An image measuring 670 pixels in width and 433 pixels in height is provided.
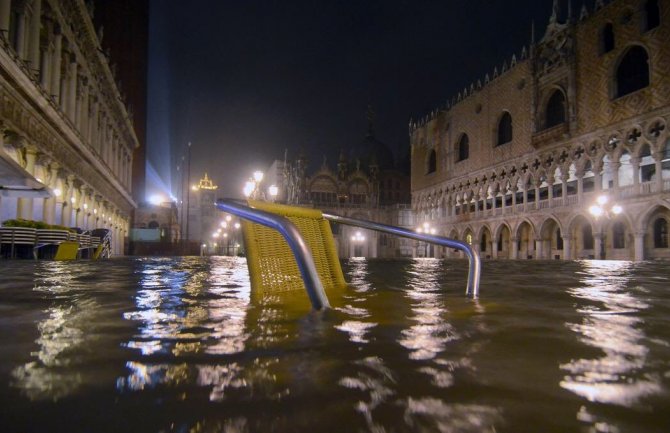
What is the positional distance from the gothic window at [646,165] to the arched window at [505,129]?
10.8 m

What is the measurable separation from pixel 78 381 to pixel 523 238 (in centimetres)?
3784

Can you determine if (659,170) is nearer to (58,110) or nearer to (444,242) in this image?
(444,242)

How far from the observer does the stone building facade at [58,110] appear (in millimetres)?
13680

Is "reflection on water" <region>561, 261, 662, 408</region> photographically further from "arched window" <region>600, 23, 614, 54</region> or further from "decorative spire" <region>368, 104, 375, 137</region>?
"decorative spire" <region>368, 104, 375, 137</region>

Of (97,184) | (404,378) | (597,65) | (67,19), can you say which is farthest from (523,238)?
(404,378)

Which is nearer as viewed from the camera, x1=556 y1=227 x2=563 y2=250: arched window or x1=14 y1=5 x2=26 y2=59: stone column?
x1=14 y1=5 x2=26 y2=59: stone column

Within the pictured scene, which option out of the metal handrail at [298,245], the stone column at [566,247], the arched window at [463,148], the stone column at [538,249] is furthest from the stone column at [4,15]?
the arched window at [463,148]

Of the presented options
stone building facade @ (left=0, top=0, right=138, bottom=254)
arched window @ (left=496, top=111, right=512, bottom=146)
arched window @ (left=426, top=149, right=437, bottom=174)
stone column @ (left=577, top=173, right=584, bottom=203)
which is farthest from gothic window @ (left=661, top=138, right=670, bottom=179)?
stone building facade @ (left=0, top=0, right=138, bottom=254)

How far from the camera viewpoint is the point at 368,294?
3834 mm

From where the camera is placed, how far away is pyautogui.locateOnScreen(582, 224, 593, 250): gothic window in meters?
31.0

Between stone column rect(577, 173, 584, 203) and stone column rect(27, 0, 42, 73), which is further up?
stone column rect(27, 0, 42, 73)

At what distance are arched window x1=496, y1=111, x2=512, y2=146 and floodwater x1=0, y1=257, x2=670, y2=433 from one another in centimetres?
3756

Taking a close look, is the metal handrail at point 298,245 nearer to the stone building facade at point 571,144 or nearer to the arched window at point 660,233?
the stone building facade at point 571,144

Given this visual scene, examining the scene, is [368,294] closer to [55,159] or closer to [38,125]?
[38,125]
